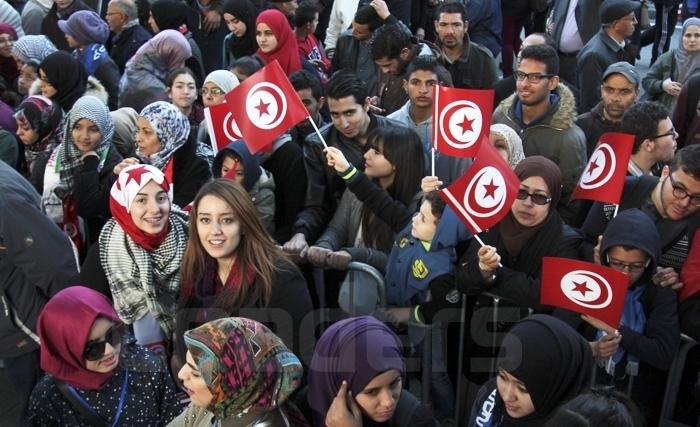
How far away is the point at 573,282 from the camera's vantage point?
3.84 meters

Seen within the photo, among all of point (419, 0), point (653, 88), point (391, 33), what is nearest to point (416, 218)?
point (391, 33)

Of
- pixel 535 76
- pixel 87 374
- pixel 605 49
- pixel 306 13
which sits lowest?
pixel 87 374

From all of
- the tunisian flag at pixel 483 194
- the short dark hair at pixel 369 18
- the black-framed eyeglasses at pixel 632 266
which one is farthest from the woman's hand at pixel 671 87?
the black-framed eyeglasses at pixel 632 266

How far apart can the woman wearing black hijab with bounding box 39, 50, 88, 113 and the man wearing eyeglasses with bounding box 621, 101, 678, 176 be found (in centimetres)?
423

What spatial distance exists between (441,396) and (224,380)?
199 centimetres

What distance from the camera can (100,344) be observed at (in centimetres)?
351

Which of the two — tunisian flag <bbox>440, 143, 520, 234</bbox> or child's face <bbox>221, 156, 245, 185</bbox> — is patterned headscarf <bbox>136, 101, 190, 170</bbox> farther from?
tunisian flag <bbox>440, 143, 520, 234</bbox>

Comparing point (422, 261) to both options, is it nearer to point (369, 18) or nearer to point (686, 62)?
point (369, 18)

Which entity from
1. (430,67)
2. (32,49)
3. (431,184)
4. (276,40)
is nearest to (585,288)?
(431,184)

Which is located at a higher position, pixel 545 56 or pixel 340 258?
pixel 545 56

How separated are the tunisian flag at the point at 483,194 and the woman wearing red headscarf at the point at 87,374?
166 cm

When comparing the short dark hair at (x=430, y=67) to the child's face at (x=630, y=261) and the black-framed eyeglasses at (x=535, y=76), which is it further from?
the child's face at (x=630, y=261)

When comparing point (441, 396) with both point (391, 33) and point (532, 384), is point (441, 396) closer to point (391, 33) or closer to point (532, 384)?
point (532, 384)

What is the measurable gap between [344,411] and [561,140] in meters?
3.14
